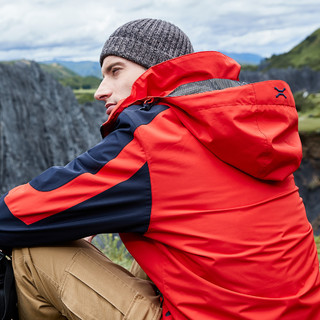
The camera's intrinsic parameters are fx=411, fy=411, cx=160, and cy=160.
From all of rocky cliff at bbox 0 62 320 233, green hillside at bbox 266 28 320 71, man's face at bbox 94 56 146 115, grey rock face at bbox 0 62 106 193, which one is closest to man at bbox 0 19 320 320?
man's face at bbox 94 56 146 115

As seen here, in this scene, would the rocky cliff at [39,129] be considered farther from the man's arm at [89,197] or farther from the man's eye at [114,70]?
the man's arm at [89,197]

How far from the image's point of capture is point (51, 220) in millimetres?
1987

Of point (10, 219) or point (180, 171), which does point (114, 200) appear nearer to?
point (180, 171)

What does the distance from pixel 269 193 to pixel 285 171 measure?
13 cm

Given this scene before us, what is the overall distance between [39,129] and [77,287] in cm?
2277

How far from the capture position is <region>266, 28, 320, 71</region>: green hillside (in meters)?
96.0

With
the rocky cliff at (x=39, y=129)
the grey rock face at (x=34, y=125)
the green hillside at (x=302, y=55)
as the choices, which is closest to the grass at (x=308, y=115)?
the rocky cliff at (x=39, y=129)

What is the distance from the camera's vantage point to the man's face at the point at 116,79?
2557 mm

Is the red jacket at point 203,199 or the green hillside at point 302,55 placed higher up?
the red jacket at point 203,199

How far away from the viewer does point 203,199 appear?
6.04 ft

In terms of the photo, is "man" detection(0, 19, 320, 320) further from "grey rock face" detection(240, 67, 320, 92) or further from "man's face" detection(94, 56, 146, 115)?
"grey rock face" detection(240, 67, 320, 92)

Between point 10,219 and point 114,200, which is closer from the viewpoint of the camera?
point 114,200

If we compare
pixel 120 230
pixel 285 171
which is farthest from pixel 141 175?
pixel 285 171

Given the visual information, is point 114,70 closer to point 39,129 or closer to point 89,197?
point 89,197
